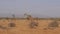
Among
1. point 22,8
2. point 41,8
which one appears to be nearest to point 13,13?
point 22,8

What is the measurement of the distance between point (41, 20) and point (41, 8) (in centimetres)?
15

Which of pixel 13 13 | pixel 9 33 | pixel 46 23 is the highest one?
pixel 13 13

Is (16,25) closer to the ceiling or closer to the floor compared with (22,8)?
closer to the floor

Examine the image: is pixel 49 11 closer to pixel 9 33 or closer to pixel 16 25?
pixel 16 25

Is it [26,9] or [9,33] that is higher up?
[26,9]

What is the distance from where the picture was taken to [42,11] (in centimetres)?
115

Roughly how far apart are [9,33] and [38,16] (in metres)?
0.42

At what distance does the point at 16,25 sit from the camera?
117 cm

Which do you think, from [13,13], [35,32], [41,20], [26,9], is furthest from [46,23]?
[13,13]

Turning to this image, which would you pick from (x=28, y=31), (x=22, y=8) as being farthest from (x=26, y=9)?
(x=28, y=31)

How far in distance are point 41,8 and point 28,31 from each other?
1.07ft

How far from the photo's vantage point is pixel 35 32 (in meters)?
1.17

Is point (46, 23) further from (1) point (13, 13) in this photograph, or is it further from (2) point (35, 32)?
(1) point (13, 13)

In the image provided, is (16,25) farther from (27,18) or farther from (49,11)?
(49,11)
